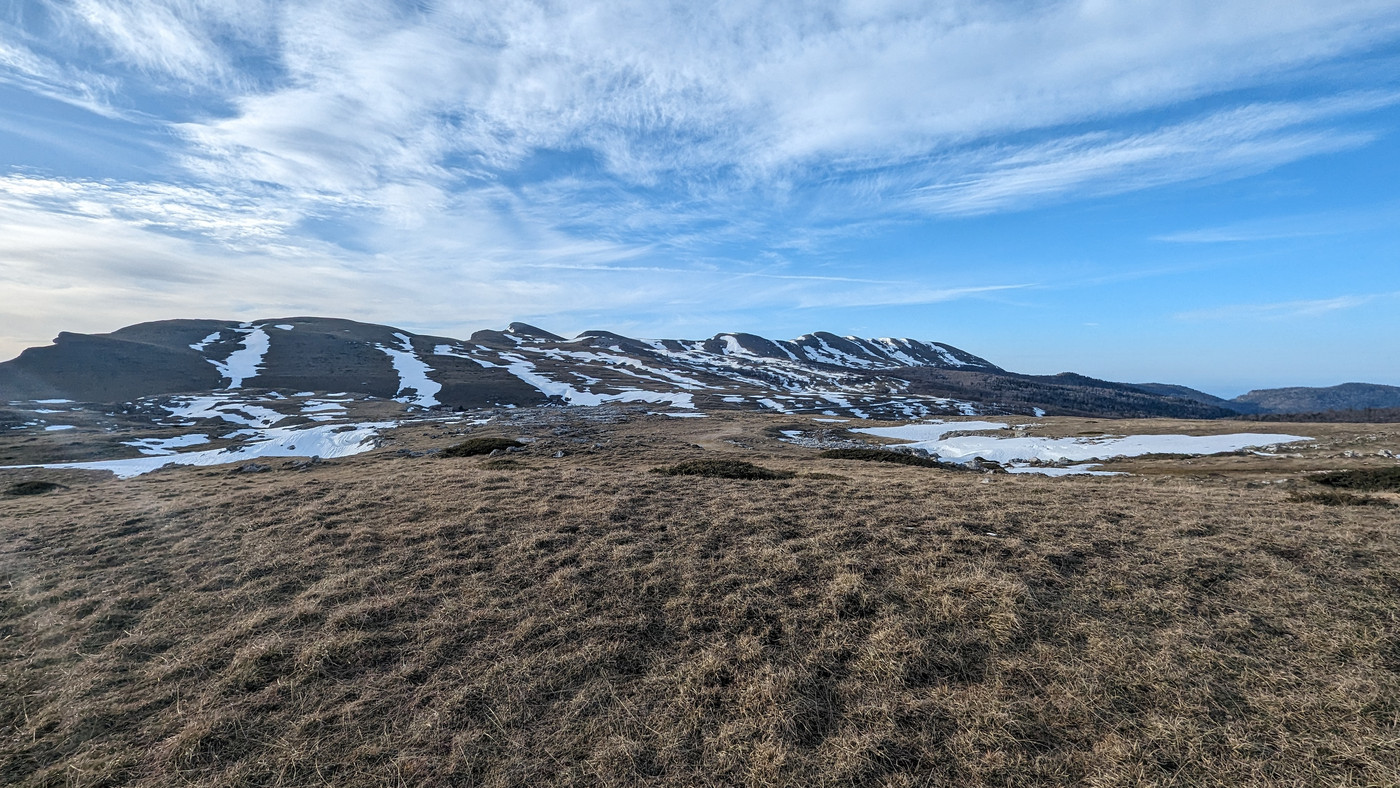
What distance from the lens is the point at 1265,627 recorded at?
24.7ft

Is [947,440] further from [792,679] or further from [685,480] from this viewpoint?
[792,679]

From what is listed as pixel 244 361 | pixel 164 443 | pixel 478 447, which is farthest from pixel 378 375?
pixel 478 447

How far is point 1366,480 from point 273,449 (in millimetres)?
73642

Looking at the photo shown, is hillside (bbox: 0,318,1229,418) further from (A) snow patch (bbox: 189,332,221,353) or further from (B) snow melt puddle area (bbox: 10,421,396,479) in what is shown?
(B) snow melt puddle area (bbox: 10,421,396,479)

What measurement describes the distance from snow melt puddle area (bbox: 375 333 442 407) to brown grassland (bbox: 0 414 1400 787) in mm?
92110

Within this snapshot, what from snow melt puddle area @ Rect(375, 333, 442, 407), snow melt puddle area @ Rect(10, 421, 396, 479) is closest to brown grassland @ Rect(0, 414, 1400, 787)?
snow melt puddle area @ Rect(10, 421, 396, 479)

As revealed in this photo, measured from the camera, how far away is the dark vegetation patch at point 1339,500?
14.7m

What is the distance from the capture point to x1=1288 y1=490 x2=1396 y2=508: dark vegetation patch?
48.1ft

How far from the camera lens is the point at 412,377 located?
122m

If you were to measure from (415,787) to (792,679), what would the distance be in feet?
13.8

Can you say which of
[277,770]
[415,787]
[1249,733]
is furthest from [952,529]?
[277,770]

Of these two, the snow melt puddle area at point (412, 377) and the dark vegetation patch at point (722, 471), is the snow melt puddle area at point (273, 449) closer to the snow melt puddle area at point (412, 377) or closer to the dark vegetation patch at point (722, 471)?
the dark vegetation patch at point (722, 471)

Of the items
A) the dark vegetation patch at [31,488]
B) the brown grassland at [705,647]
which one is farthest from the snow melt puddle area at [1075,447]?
the dark vegetation patch at [31,488]

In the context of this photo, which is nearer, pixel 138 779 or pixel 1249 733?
pixel 138 779
